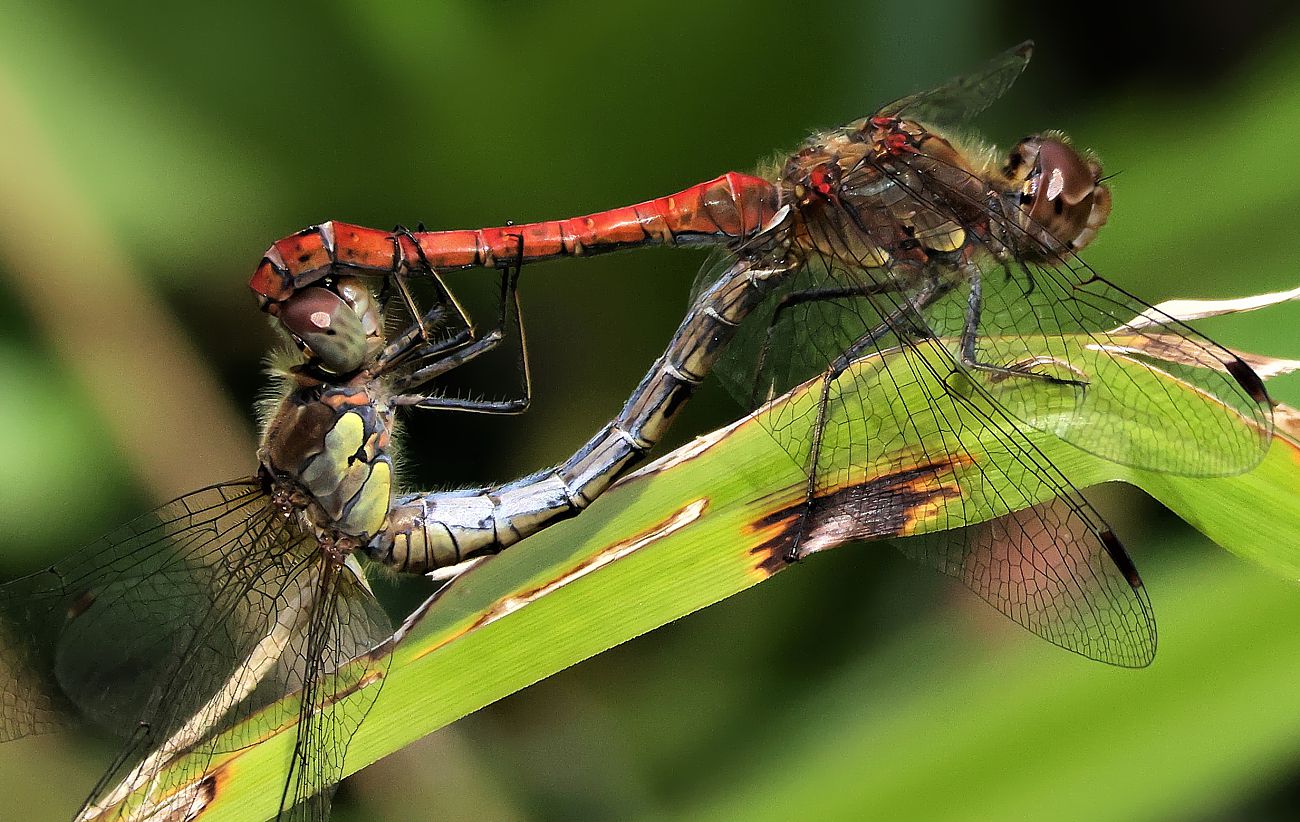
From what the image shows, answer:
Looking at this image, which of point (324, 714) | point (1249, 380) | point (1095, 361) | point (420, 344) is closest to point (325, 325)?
point (420, 344)

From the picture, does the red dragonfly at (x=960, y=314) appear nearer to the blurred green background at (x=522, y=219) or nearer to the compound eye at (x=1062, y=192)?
the compound eye at (x=1062, y=192)

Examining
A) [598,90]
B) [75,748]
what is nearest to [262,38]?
[598,90]

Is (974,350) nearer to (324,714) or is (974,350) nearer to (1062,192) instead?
(1062,192)

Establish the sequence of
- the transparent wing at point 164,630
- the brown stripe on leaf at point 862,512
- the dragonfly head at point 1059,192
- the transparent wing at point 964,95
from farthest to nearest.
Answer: the transparent wing at point 964,95, the dragonfly head at point 1059,192, the transparent wing at point 164,630, the brown stripe on leaf at point 862,512

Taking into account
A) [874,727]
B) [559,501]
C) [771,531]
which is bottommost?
[874,727]

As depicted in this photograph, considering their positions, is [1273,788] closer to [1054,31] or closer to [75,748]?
[1054,31]

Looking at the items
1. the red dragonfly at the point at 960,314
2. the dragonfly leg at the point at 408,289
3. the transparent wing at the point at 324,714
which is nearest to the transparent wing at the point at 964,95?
the red dragonfly at the point at 960,314
